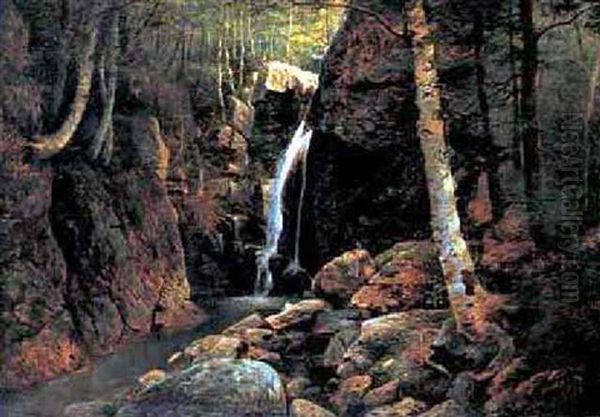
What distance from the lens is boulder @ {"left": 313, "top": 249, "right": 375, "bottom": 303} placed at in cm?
1202

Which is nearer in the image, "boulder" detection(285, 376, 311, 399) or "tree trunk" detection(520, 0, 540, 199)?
"boulder" detection(285, 376, 311, 399)

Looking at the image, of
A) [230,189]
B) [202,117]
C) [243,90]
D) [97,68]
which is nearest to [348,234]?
[97,68]

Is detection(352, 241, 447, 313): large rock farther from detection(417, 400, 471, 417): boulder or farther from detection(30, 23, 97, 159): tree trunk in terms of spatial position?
detection(30, 23, 97, 159): tree trunk

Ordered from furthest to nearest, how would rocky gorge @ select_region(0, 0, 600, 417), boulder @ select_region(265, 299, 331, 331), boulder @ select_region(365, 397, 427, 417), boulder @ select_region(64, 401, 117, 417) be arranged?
boulder @ select_region(265, 299, 331, 331), boulder @ select_region(64, 401, 117, 417), rocky gorge @ select_region(0, 0, 600, 417), boulder @ select_region(365, 397, 427, 417)

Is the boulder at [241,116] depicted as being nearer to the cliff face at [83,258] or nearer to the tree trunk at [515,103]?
the cliff face at [83,258]

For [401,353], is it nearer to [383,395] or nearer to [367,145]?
Result: [383,395]

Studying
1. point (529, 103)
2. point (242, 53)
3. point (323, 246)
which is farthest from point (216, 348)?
point (242, 53)

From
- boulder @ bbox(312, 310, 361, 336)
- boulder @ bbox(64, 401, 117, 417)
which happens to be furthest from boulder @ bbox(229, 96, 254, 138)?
boulder @ bbox(64, 401, 117, 417)

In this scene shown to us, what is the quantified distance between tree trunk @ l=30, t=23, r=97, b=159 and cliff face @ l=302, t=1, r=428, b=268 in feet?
→ 14.1

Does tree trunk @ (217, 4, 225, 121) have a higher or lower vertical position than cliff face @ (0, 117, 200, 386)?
higher

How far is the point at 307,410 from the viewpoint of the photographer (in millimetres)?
7441

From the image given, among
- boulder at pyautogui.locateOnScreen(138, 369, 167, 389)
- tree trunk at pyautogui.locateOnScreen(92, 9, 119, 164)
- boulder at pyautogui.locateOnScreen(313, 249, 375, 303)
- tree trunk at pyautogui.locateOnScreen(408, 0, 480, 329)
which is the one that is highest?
tree trunk at pyautogui.locateOnScreen(92, 9, 119, 164)

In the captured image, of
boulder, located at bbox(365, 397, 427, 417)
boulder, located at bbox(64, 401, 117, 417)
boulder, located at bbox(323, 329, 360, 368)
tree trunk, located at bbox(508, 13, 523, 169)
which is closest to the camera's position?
boulder, located at bbox(365, 397, 427, 417)

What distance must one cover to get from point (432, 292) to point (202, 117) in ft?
41.8
